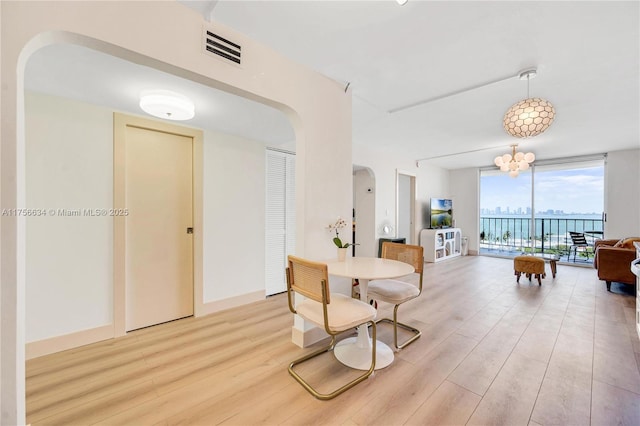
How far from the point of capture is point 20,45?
106cm

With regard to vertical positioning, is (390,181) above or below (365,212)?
above

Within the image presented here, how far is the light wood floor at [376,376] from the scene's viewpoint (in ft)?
4.78

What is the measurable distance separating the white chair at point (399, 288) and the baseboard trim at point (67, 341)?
2.57 metres

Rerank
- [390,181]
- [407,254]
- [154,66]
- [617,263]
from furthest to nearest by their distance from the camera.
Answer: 1. [390,181]
2. [617,263]
3. [407,254]
4. [154,66]

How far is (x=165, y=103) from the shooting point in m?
2.13

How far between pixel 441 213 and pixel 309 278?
240 inches

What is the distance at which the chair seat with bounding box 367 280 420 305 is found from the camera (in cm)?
206

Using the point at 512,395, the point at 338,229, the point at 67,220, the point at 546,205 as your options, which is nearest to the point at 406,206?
the point at 546,205

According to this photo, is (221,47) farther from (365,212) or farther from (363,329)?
(365,212)

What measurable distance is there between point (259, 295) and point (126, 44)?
301cm

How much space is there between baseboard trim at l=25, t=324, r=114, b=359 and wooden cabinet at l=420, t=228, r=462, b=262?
5792mm

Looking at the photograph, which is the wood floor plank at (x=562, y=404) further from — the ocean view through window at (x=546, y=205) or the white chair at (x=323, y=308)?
the ocean view through window at (x=546, y=205)

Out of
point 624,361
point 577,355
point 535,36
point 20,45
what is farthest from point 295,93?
A: point 624,361

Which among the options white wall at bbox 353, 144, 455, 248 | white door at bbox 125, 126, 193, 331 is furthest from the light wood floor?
white wall at bbox 353, 144, 455, 248
